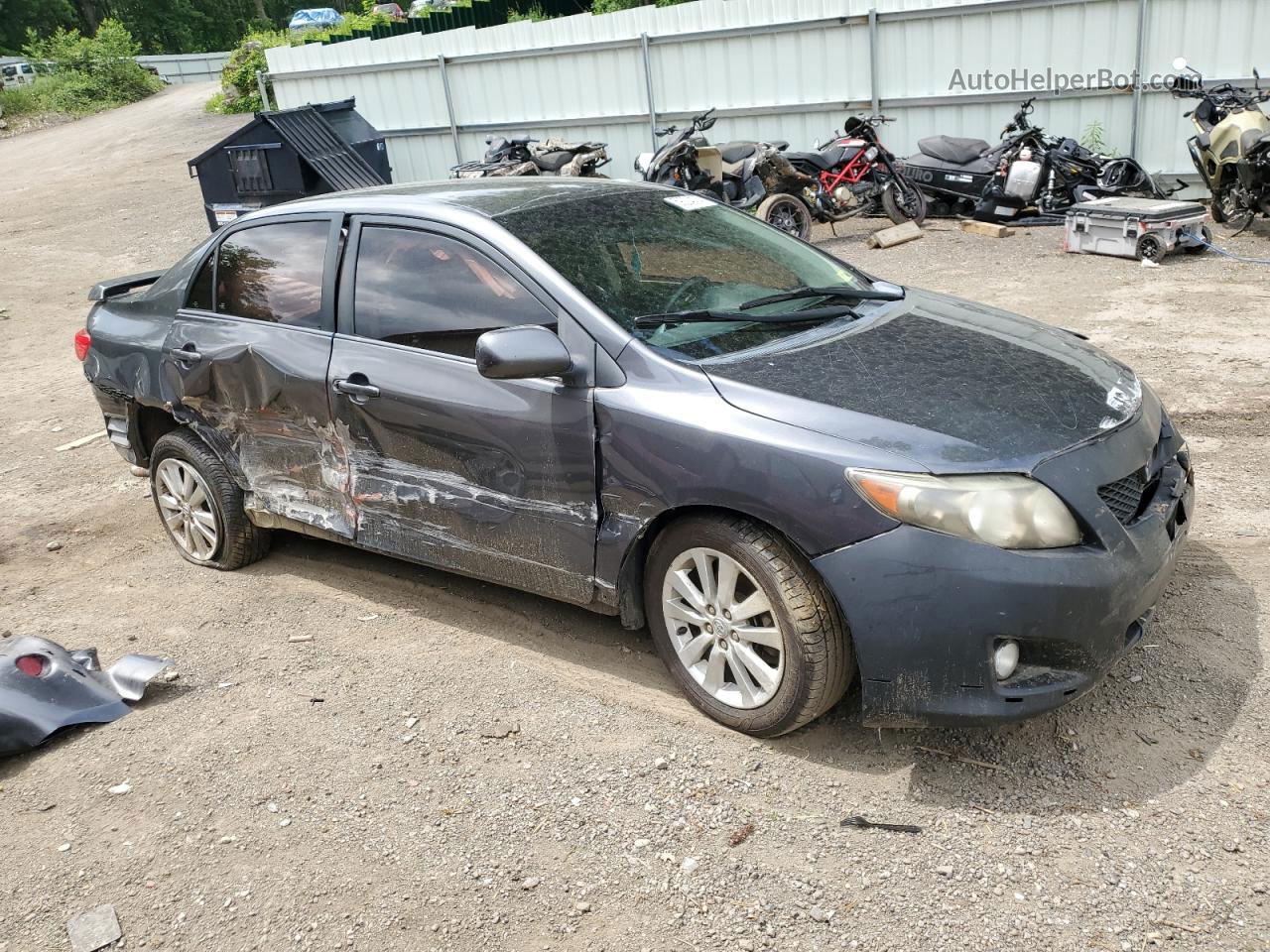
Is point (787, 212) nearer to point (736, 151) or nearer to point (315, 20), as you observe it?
point (736, 151)

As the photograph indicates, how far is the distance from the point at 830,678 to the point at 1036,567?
0.68 m

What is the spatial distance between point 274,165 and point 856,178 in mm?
6440

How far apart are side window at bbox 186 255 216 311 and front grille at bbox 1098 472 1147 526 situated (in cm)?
376

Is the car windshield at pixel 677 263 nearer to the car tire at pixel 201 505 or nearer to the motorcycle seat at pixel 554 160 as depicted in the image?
the car tire at pixel 201 505

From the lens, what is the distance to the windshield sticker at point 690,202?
4.68 meters

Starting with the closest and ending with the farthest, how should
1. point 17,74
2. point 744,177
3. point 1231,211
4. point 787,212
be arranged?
point 1231,211, point 787,212, point 744,177, point 17,74

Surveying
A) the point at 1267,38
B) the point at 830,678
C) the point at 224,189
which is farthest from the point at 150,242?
the point at 830,678

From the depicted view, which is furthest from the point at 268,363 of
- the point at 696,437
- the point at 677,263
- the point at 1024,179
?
the point at 1024,179

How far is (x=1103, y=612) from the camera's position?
3.12m

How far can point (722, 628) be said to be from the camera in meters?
3.55

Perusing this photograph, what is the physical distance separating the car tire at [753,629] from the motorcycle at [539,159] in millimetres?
10735

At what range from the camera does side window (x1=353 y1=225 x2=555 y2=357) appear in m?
4.01

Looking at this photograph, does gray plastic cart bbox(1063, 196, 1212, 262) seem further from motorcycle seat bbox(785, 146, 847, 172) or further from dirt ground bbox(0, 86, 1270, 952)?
dirt ground bbox(0, 86, 1270, 952)

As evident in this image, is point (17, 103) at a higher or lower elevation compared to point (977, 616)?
higher
